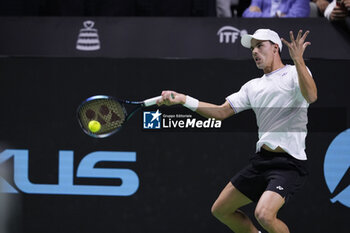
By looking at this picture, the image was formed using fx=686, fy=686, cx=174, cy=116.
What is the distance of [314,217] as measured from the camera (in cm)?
526

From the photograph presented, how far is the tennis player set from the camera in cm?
434

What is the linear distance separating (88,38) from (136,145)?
1044mm

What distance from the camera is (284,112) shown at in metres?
4.46

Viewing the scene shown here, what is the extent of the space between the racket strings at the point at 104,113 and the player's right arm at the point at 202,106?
1.62ft

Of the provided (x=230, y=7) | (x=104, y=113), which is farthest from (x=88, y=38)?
(x=230, y=7)

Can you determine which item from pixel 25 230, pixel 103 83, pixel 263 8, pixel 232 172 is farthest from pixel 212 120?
pixel 25 230

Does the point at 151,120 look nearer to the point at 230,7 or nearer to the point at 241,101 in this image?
the point at 241,101

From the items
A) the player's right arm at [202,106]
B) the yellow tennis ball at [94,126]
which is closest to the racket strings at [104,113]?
the yellow tennis ball at [94,126]

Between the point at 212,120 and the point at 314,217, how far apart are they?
1.08 meters

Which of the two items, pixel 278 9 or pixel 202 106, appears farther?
pixel 278 9

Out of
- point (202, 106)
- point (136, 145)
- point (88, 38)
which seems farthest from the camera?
point (88, 38)

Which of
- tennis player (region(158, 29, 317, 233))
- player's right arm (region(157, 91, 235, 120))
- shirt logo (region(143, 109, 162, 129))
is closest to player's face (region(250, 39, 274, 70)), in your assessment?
tennis player (region(158, 29, 317, 233))

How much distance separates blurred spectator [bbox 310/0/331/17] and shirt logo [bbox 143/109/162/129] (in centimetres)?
186

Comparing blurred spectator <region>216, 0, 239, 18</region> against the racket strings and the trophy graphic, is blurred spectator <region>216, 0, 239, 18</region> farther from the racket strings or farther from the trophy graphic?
the racket strings
